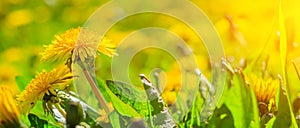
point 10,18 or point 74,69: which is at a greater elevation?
point 10,18

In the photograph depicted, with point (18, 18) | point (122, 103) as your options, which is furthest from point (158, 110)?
point (18, 18)

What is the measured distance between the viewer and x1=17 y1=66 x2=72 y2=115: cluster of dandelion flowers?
0.85 metres

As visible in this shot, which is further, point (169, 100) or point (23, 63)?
point (23, 63)

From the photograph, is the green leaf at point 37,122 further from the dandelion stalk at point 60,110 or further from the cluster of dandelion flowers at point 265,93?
the cluster of dandelion flowers at point 265,93

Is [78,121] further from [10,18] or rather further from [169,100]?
[10,18]

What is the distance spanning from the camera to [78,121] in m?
0.79

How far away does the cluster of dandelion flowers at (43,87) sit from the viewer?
2.78 feet

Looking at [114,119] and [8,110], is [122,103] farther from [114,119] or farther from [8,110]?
[8,110]

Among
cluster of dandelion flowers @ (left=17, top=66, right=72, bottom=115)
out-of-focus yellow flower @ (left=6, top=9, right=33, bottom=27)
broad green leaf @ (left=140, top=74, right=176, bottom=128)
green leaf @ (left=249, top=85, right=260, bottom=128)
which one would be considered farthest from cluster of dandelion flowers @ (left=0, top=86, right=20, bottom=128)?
out-of-focus yellow flower @ (left=6, top=9, right=33, bottom=27)

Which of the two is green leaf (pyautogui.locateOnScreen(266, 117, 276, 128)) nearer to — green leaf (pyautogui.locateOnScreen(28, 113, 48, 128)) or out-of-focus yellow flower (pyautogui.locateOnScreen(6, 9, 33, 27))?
green leaf (pyautogui.locateOnScreen(28, 113, 48, 128))

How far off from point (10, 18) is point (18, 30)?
0.86ft

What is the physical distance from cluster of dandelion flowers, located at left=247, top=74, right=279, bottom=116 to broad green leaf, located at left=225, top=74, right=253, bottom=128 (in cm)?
5

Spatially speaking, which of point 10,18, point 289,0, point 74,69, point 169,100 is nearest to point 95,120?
point 74,69

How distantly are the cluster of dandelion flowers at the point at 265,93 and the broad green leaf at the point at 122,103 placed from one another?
15 cm
